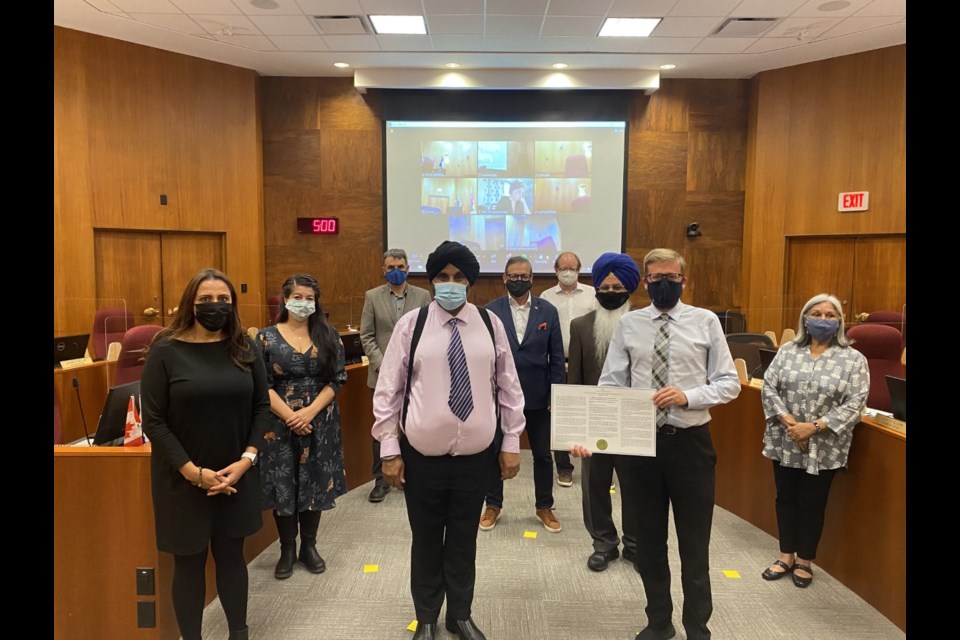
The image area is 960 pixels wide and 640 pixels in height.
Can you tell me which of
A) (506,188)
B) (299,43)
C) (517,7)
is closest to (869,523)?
(517,7)

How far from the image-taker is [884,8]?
18.3 feet

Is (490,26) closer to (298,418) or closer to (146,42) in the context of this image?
(146,42)

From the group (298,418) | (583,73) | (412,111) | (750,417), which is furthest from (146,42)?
(750,417)

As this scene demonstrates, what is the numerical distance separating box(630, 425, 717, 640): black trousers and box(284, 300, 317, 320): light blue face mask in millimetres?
1827

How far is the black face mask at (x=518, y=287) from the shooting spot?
3500 mm

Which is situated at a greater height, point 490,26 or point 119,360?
point 490,26

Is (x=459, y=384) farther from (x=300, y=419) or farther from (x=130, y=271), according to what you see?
(x=130, y=271)

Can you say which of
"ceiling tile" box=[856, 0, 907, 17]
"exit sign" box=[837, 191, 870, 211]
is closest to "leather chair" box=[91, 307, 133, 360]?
"ceiling tile" box=[856, 0, 907, 17]

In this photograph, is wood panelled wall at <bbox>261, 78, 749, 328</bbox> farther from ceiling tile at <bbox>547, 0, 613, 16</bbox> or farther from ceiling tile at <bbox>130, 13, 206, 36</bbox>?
ceiling tile at <bbox>547, 0, 613, 16</bbox>

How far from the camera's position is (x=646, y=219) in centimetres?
755

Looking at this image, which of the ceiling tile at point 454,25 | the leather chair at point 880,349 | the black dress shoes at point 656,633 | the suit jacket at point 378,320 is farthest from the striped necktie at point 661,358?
the ceiling tile at point 454,25

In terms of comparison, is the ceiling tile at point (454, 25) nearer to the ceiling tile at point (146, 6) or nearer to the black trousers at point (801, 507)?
the ceiling tile at point (146, 6)

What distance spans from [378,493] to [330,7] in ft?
16.0

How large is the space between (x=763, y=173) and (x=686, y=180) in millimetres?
1008
